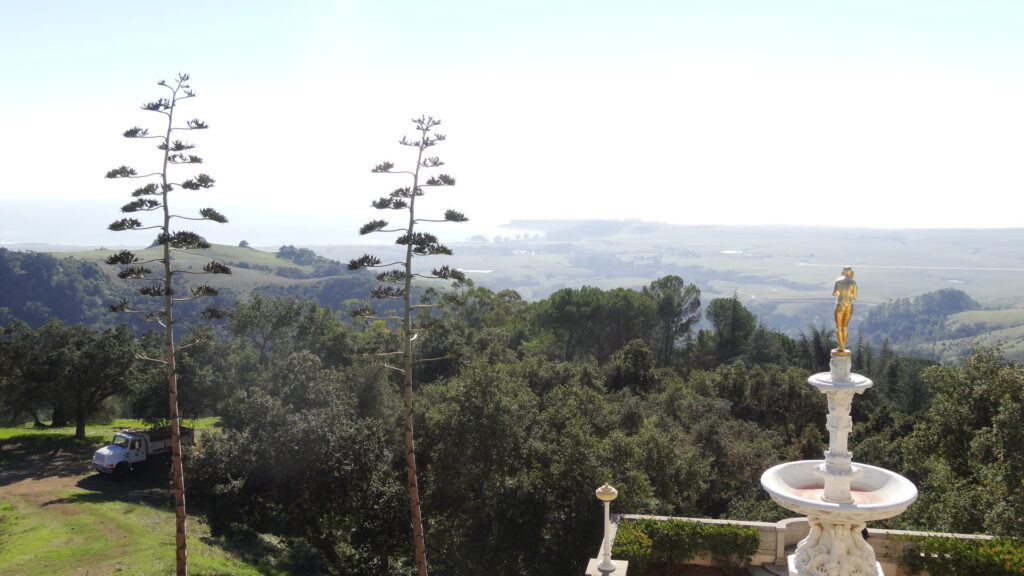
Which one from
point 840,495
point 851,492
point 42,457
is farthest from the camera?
point 42,457

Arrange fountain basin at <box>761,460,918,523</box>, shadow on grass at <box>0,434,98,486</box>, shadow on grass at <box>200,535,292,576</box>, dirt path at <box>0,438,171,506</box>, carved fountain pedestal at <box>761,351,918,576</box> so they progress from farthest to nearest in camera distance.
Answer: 1. shadow on grass at <box>0,434,98,486</box>
2. dirt path at <box>0,438,171,506</box>
3. shadow on grass at <box>200,535,292,576</box>
4. carved fountain pedestal at <box>761,351,918,576</box>
5. fountain basin at <box>761,460,918,523</box>

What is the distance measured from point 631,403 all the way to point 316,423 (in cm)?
1448

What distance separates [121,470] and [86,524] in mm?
6811

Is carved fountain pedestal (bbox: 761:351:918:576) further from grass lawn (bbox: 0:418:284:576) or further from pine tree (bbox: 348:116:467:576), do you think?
grass lawn (bbox: 0:418:284:576)

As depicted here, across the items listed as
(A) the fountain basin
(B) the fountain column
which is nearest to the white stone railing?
(A) the fountain basin

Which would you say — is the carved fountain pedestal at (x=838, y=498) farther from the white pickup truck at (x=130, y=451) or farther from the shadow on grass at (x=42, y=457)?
the shadow on grass at (x=42, y=457)

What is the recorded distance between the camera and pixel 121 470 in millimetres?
29094

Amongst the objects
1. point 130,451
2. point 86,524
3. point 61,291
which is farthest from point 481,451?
point 61,291

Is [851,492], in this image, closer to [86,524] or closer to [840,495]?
[840,495]

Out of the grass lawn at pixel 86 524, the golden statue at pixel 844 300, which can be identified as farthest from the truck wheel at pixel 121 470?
the golden statue at pixel 844 300

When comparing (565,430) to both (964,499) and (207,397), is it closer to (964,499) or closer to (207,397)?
(964,499)

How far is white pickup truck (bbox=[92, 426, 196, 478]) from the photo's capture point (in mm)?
28922

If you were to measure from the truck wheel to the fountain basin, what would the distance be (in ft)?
92.7

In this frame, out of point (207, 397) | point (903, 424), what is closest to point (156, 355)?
point (207, 397)
